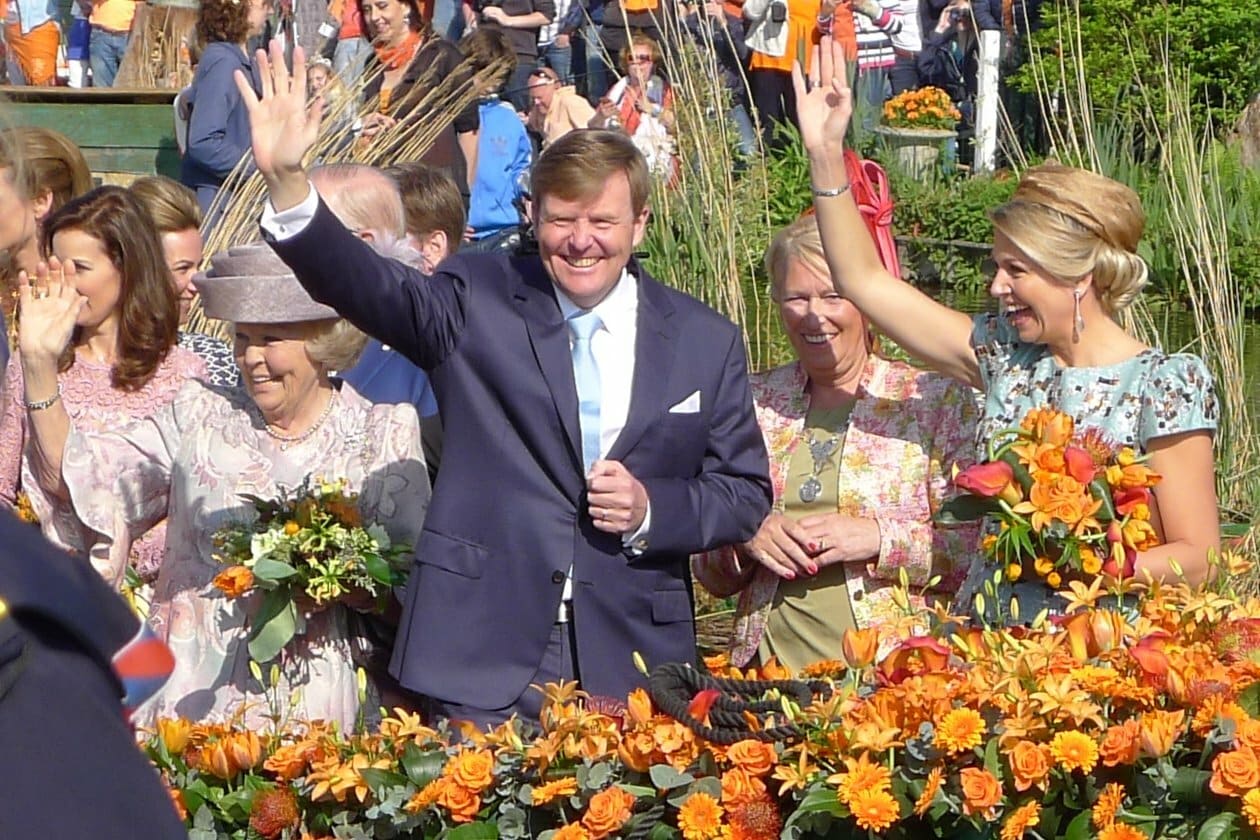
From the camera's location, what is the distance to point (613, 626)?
343cm

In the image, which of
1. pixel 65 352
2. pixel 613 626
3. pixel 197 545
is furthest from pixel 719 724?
pixel 65 352

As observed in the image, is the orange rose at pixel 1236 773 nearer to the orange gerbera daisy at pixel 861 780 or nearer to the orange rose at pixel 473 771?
the orange gerbera daisy at pixel 861 780

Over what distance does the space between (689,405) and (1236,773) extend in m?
1.28

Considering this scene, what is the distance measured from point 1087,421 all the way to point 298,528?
145cm

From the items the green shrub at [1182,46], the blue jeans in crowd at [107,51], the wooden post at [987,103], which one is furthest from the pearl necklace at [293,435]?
the blue jeans in crowd at [107,51]

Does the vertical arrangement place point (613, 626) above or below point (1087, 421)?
below

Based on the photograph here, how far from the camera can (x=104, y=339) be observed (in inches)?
165

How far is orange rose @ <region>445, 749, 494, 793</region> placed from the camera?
2.82m

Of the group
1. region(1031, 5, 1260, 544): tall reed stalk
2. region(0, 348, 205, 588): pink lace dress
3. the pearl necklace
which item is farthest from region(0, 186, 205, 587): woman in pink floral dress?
region(1031, 5, 1260, 544): tall reed stalk

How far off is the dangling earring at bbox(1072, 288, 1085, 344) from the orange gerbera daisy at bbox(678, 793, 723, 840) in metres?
1.24

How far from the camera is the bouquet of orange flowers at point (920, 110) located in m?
11.8

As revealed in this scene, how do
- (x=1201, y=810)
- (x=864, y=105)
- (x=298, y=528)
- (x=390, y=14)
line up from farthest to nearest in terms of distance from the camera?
(x=864, y=105)
(x=390, y=14)
(x=298, y=528)
(x=1201, y=810)

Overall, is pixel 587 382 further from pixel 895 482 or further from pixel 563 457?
pixel 895 482

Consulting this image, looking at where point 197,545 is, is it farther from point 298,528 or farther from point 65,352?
point 65,352
